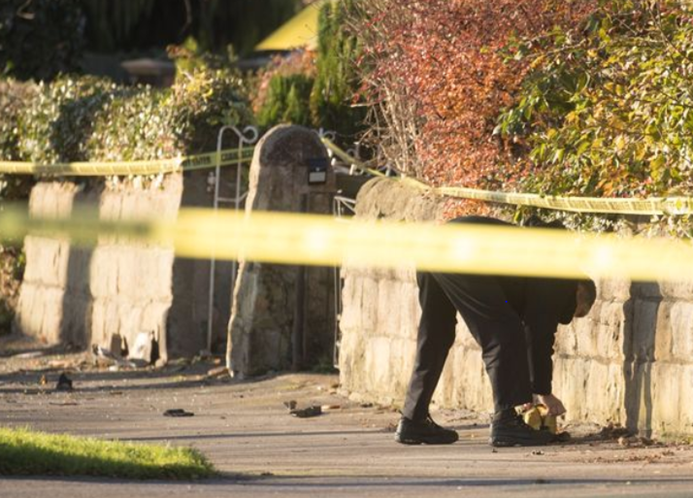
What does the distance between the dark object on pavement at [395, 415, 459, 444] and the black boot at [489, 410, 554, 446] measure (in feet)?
1.48

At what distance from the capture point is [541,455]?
10.1m

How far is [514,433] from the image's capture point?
10523 millimetres

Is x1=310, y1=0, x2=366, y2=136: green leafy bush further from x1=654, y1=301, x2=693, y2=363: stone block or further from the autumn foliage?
x1=654, y1=301, x2=693, y2=363: stone block

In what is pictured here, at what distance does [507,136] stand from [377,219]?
4.60 ft

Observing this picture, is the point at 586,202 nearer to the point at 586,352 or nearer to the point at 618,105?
the point at 618,105

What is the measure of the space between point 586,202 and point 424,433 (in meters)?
1.58

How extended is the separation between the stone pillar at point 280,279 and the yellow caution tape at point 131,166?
4.07 ft

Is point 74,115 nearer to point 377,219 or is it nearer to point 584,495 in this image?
point 377,219

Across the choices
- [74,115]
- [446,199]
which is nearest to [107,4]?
[74,115]

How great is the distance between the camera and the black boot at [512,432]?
34.5 feet

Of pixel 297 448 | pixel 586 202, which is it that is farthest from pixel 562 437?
pixel 297 448

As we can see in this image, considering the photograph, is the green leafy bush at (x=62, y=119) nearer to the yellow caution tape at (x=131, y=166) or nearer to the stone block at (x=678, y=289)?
the yellow caution tape at (x=131, y=166)

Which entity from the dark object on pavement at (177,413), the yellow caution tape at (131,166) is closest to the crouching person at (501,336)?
the dark object on pavement at (177,413)

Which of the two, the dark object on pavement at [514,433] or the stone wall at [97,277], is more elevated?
the stone wall at [97,277]
